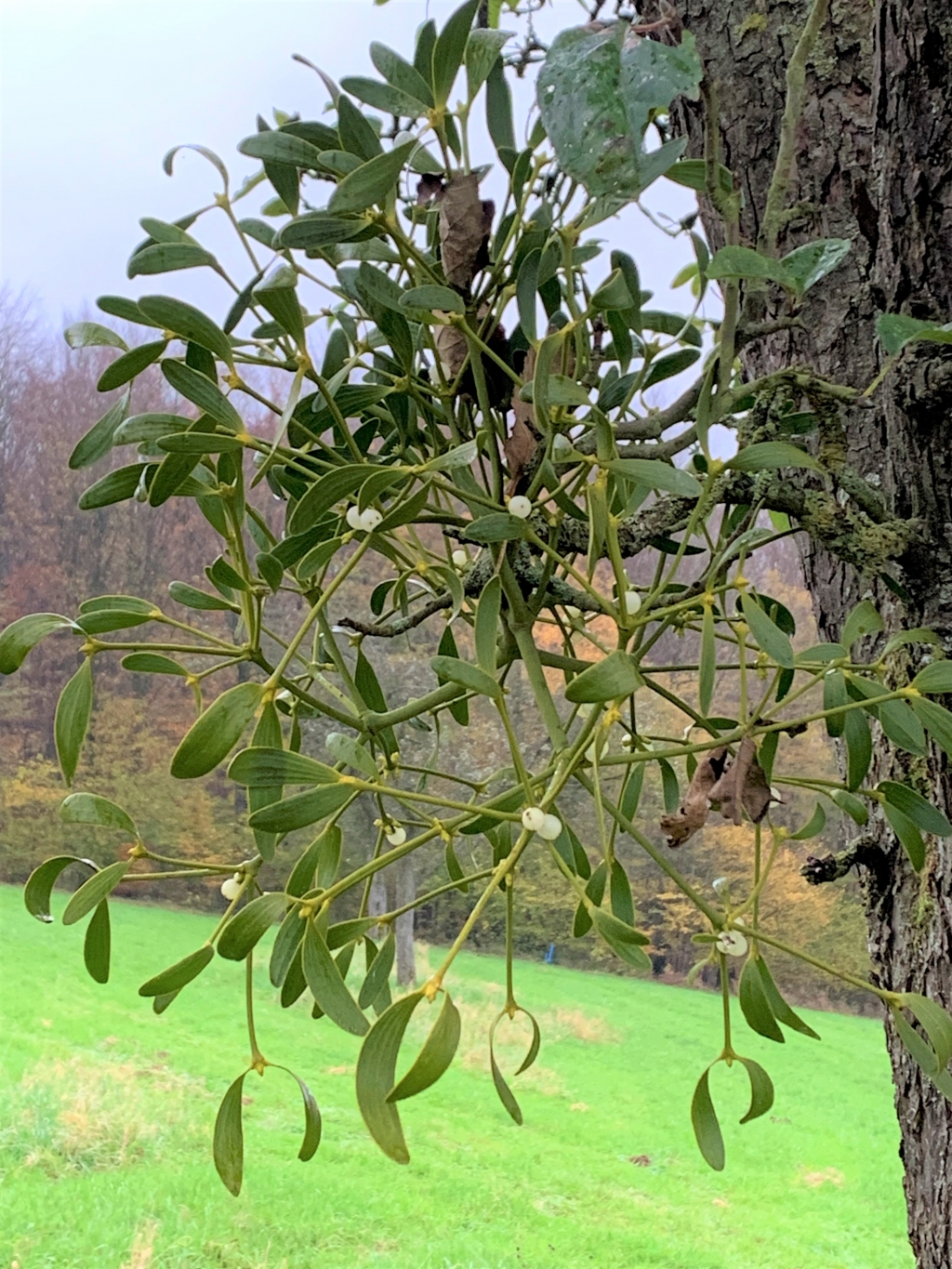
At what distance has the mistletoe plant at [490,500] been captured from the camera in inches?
9.2

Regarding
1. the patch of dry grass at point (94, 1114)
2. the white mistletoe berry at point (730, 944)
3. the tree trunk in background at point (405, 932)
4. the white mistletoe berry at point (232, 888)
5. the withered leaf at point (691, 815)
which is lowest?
the patch of dry grass at point (94, 1114)

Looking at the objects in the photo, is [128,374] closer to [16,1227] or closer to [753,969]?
[753,969]

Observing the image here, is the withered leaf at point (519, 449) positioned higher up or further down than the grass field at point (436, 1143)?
higher up

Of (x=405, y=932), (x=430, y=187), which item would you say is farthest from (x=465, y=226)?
(x=405, y=932)

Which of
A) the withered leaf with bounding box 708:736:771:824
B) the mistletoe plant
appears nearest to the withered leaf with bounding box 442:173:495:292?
the mistletoe plant

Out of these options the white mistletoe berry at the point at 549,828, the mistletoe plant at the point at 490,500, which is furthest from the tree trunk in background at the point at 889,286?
the white mistletoe berry at the point at 549,828

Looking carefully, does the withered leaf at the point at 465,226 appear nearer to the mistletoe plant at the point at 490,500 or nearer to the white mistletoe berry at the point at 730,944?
the mistletoe plant at the point at 490,500

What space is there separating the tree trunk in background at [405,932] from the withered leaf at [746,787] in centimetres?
221

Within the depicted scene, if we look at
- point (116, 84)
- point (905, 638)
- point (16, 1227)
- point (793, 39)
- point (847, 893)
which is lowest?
point (16, 1227)

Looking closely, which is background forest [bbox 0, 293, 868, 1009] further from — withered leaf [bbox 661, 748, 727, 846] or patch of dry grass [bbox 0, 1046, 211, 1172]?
withered leaf [bbox 661, 748, 727, 846]

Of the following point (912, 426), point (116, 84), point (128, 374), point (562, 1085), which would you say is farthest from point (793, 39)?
point (116, 84)

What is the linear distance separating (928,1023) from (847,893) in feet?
5.87

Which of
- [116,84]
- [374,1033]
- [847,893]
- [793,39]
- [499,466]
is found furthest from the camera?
[116,84]

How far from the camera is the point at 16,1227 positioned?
1.37 meters
